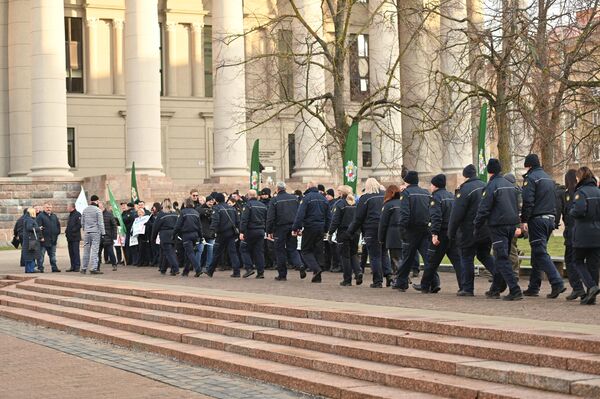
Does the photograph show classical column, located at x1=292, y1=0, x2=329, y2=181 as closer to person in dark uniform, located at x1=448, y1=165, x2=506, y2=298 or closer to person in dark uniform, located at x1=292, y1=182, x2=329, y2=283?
person in dark uniform, located at x1=292, y1=182, x2=329, y2=283

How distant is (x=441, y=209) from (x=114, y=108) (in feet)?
130

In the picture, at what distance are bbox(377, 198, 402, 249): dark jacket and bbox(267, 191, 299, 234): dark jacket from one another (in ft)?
12.8

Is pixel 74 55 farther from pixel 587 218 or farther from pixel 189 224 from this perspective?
A: pixel 587 218

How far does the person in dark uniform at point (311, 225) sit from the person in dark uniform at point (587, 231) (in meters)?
7.57

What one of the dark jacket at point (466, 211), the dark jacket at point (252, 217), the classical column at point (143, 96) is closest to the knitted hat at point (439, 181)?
the dark jacket at point (466, 211)

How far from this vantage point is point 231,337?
54.3 feet

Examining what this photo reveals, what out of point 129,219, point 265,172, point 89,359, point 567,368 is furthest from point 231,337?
point 265,172

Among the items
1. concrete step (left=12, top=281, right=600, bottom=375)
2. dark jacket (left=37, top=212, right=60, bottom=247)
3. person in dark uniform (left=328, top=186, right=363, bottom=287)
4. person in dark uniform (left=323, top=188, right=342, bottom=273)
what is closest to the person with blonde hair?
person in dark uniform (left=328, top=186, right=363, bottom=287)

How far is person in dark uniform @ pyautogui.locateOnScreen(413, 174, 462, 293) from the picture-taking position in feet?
60.7

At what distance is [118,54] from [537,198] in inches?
Answer: 1631

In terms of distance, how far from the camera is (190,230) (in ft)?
88.2

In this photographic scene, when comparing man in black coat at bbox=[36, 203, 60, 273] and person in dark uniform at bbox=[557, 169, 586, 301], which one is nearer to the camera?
person in dark uniform at bbox=[557, 169, 586, 301]

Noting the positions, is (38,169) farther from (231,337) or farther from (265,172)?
(231,337)

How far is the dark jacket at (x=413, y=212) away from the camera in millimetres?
19578
